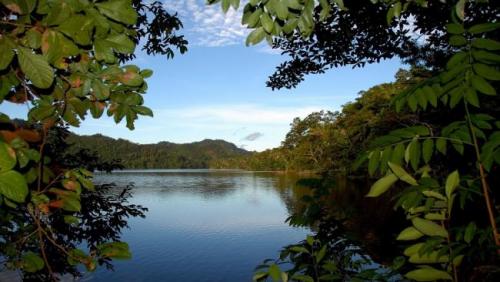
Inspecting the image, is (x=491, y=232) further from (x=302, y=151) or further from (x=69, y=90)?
(x=302, y=151)

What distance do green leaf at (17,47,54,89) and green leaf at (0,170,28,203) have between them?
31cm

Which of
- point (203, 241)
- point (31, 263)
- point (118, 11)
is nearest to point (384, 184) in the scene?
point (118, 11)

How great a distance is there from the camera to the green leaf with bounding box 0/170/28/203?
893 millimetres

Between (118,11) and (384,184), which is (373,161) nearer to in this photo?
(384,184)

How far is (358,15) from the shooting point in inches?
207

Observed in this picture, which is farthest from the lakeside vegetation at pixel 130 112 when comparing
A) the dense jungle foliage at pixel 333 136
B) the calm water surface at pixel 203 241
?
the dense jungle foliage at pixel 333 136

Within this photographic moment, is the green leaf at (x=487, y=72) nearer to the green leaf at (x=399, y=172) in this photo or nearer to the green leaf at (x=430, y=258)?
the green leaf at (x=399, y=172)

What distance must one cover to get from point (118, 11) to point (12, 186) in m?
0.70

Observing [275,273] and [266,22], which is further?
[275,273]

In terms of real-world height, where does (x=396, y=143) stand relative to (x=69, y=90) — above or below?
below

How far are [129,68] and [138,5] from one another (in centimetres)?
424

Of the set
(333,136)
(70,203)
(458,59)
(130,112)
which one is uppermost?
(333,136)

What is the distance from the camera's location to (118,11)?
1.24 metres

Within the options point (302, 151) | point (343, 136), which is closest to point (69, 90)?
point (343, 136)
